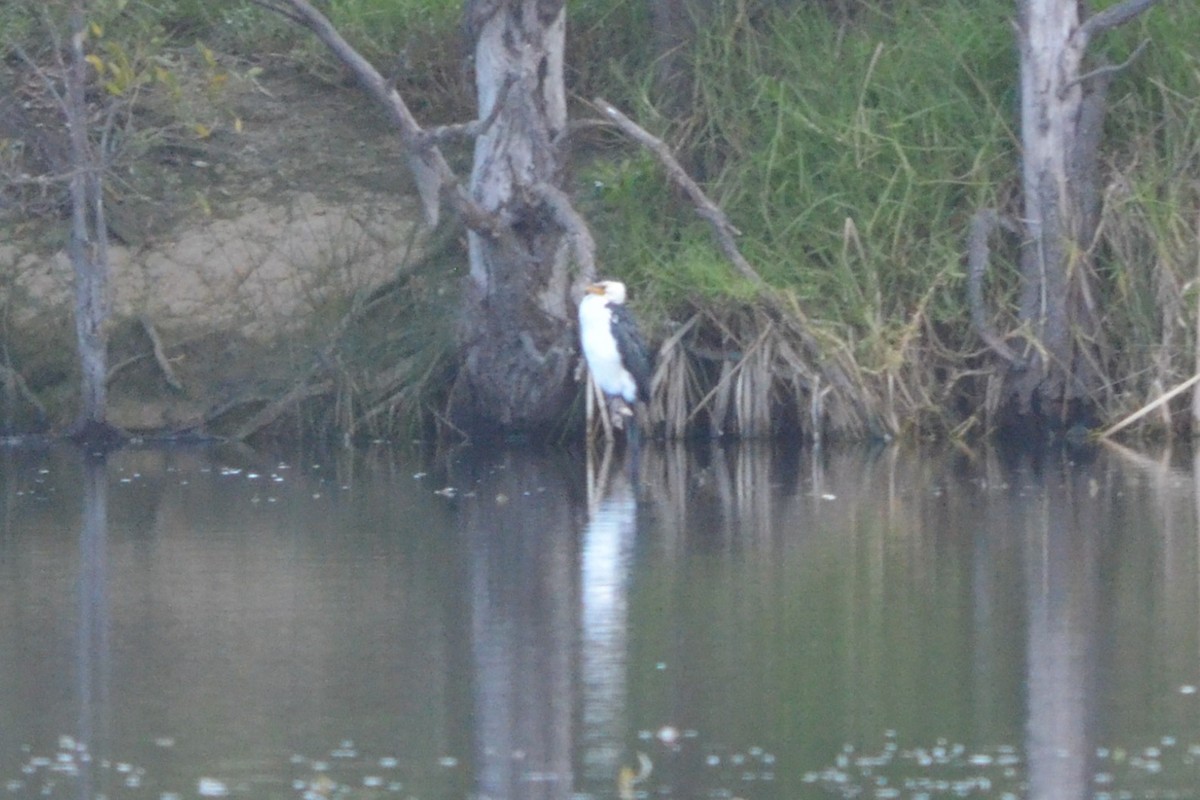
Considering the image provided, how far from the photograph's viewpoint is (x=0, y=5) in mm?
14133

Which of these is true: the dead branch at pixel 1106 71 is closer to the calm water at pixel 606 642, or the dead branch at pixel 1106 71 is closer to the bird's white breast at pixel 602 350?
the calm water at pixel 606 642

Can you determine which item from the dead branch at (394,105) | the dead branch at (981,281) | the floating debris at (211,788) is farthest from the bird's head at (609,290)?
the floating debris at (211,788)

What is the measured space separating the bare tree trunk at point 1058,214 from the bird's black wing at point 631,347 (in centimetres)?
240

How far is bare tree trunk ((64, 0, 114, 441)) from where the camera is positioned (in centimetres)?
1267

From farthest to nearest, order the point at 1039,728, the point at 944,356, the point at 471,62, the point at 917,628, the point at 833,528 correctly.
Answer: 1. the point at 471,62
2. the point at 944,356
3. the point at 833,528
4. the point at 917,628
5. the point at 1039,728

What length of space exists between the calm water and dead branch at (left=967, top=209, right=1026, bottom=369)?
2354 millimetres

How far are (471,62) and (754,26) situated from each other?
2.07 meters

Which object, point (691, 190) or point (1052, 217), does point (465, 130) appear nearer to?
point (691, 190)

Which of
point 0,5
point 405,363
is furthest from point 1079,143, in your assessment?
point 0,5

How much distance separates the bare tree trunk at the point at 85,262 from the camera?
12.7 m

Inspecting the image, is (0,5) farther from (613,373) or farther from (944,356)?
(944,356)

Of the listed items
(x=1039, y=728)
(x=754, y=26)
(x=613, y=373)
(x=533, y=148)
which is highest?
(x=754, y=26)

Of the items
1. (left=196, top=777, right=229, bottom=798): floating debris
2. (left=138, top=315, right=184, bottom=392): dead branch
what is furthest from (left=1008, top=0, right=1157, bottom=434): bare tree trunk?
(left=196, top=777, right=229, bottom=798): floating debris

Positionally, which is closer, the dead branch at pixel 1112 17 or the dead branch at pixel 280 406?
the dead branch at pixel 1112 17
